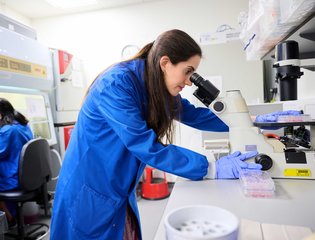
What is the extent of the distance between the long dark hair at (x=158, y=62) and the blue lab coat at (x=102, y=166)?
0.12 feet

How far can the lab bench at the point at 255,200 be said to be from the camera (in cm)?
59

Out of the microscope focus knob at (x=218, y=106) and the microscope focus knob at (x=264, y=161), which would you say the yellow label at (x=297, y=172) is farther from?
the microscope focus knob at (x=218, y=106)

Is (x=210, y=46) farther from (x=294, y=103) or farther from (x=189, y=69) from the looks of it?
(x=189, y=69)

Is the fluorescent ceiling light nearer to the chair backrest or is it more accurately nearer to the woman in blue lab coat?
the chair backrest

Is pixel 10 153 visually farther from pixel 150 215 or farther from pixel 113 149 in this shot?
pixel 113 149

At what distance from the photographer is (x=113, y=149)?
33.8 inches

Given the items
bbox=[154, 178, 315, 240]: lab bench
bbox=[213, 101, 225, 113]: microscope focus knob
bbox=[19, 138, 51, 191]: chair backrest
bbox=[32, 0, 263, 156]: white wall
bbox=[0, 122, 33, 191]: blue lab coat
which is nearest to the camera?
bbox=[154, 178, 315, 240]: lab bench

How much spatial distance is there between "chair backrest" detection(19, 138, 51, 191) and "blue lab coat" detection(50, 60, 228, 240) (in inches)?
43.4

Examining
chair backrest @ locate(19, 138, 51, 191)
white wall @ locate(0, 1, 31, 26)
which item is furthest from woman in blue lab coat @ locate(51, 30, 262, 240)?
white wall @ locate(0, 1, 31, 26)

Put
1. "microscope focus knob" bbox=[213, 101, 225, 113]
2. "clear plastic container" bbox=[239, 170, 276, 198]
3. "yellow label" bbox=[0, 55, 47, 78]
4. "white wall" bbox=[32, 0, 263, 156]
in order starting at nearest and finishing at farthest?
"clear plastic container" bbox=[239, 170, 276, 198] < "microscope focus knob" bbox=[213, 101, 225, 113] < "yellow label" bbox=[0, 55, 47, 78] < "white wall" bbox=[32, 0, 263, 156]

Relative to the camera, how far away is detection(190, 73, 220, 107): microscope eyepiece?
92 cm

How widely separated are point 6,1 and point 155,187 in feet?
10.0

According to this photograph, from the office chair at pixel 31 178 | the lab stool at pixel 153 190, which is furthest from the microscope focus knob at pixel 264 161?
the lab stool at pixel 153 190

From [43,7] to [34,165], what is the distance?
2441 mm
